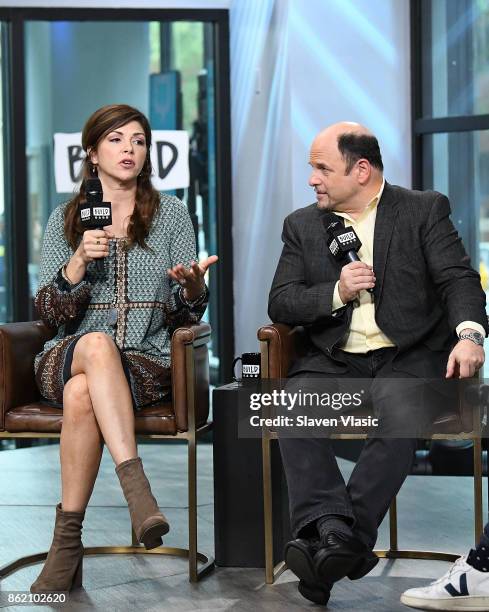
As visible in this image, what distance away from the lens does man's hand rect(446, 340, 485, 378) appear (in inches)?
125

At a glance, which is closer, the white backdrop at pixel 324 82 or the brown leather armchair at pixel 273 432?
the brown leather armchair at pixel 273 432

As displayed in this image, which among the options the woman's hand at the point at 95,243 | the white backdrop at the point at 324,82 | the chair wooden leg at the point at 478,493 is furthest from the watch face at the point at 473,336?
the white backdrop at the point at 324,82

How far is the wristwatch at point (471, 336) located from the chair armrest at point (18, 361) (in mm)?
1308

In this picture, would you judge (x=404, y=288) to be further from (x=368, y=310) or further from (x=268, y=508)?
(x=268, y=508)

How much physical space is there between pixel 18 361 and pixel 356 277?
3.48 ft

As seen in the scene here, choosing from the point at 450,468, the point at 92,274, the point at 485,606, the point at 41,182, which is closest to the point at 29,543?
the point at 92,274

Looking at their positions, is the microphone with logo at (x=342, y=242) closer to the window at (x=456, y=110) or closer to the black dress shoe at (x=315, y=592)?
the black dress shoe at (x=315, y=592)

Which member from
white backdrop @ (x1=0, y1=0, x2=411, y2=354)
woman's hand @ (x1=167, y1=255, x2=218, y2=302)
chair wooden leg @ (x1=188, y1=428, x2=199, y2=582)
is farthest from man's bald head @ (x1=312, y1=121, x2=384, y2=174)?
white backdrop @ (x1=0, y1=0, x2=411, y2=354)

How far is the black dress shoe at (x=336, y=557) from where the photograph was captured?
2.99 metres

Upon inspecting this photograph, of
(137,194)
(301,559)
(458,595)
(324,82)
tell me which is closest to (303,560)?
(301,559)

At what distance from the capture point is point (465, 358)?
3.18 meters

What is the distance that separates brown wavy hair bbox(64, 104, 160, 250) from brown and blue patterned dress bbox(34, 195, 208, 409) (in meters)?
0.02

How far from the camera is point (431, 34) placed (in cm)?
529

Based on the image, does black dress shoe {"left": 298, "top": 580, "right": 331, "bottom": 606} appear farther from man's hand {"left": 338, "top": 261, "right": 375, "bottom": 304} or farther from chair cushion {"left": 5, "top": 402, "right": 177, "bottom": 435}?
man's hand {"left": 338, "top": 261, "right": 375, "bottom": 304}
